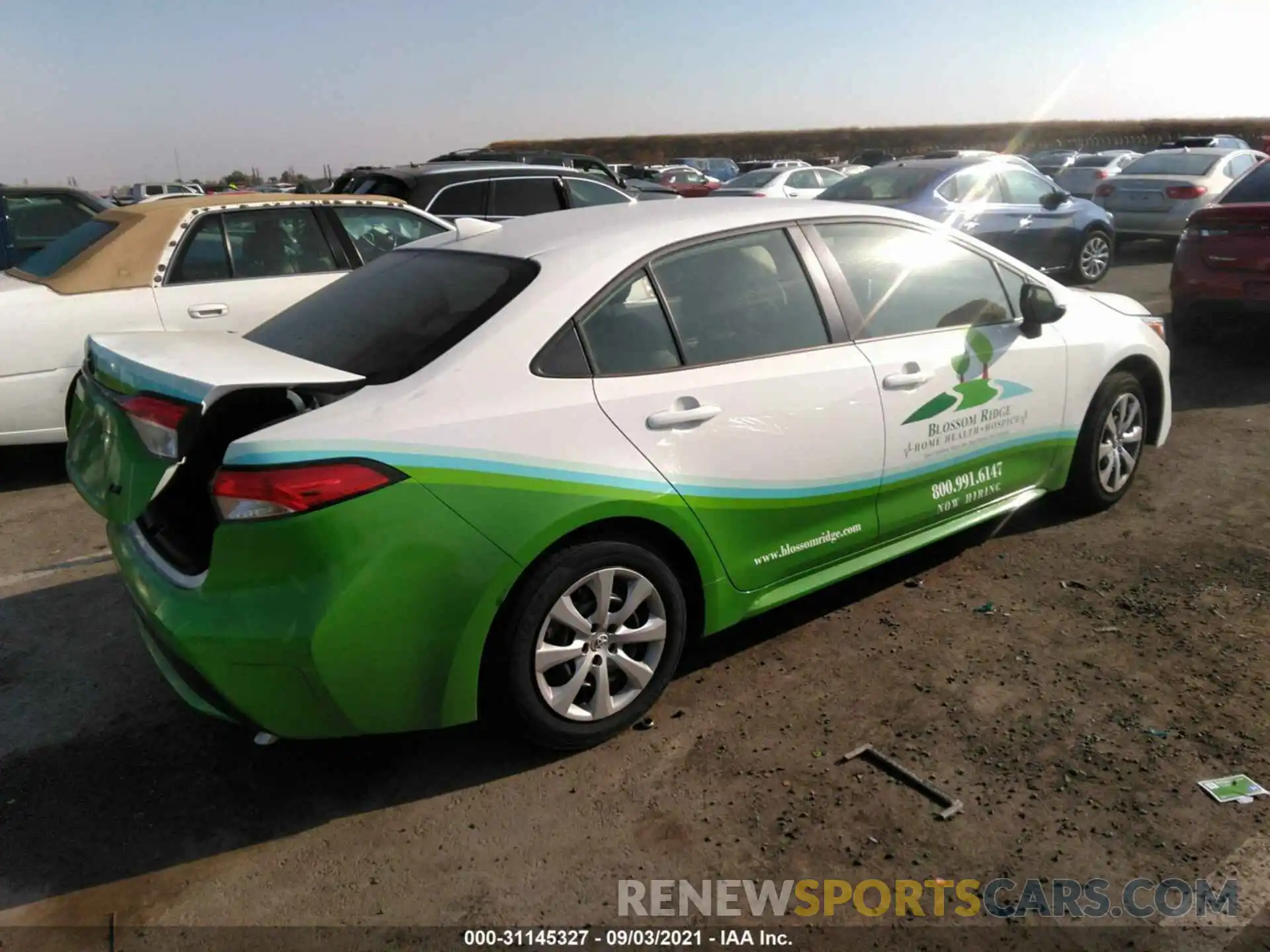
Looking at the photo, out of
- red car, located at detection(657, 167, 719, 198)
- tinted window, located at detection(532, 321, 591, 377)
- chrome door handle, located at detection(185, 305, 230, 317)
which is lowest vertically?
red car, located at detection(657, 167, 719, 198)

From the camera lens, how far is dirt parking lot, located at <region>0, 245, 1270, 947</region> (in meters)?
2.64

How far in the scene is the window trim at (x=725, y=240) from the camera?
314 centimetres

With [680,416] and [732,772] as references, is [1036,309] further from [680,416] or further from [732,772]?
[732,772]

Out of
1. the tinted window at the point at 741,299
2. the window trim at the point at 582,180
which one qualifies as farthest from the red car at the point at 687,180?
the tinted window at the point at 741,299

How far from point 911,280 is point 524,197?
21.5 feet

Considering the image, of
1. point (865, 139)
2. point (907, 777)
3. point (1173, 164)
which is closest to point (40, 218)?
point (907, 777)

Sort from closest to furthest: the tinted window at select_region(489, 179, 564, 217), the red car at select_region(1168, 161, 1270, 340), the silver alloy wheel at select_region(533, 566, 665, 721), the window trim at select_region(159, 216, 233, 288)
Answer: the silver alloy wheel at select_region(533, 566, 665, 721), the window trim at select_region(159, 216, 233, 288), the red car at select_region(1168, 161, 1270, 340), the tinted window at select_region(489, 179, 564, 217)

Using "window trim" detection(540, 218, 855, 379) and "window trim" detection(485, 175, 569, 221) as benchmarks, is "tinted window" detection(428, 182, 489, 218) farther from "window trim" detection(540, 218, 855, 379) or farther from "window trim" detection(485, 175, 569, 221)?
"window trim" detection(540, 218, 855, 379)

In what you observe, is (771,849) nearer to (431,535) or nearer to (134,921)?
(431,535)

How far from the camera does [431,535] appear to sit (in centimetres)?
268

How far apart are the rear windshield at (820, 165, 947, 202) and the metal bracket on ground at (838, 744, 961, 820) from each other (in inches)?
315

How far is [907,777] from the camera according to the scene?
3.00 m

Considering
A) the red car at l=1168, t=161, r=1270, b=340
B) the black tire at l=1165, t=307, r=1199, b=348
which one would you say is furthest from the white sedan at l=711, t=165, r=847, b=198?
the red car at l=1168, t=161, r=1270, b=340

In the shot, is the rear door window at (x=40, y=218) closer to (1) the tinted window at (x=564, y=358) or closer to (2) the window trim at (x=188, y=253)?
(2) the window trim at (x=188, y=253)
